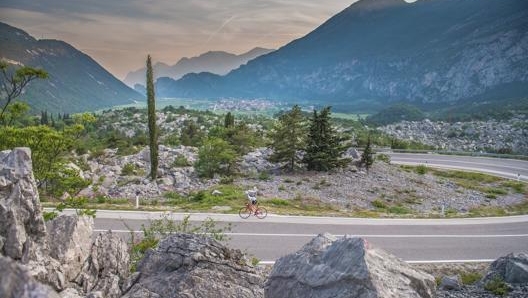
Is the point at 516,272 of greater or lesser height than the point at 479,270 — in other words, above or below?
above

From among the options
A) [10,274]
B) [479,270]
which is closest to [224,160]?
[479,270]

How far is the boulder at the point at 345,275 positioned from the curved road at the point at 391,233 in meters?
7.34

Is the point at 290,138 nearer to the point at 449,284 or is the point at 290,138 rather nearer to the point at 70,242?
the point at 449,284

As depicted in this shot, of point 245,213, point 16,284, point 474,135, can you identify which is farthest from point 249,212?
point 474,135

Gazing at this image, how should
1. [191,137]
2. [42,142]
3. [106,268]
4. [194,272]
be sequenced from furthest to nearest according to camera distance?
[191,137] < [42,142] < [106,268] < [194,272]

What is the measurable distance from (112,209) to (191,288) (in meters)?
15.3

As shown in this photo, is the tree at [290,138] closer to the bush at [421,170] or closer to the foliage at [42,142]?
the bush at [421,170]

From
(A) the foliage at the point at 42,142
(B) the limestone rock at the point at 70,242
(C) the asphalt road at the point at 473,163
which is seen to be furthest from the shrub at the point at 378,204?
(B) the limestone rock at the point at 70,242

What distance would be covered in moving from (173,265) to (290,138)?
31264 mm

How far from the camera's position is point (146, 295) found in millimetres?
9039

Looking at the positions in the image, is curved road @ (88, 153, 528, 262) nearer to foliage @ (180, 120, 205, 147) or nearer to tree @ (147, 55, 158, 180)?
tree @ (147, 55, 158, 180)

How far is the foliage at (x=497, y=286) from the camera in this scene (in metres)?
12.9

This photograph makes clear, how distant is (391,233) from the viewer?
67.9ft

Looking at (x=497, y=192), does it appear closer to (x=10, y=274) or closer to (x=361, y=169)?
(x=361, y=169)
